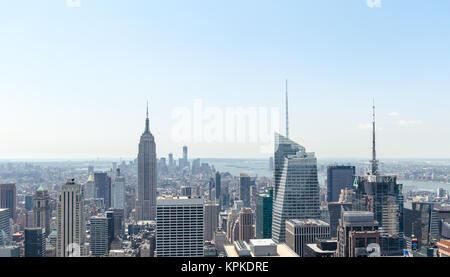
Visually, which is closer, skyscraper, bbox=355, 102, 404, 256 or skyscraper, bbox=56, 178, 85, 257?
skyscraper, bbox=56, 178, 85, 257

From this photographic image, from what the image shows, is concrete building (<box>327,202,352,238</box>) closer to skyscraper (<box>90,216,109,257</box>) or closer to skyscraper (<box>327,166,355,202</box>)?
skyscraper (<box>327,166,355,202</box>)

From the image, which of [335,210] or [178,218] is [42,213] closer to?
[178,218]

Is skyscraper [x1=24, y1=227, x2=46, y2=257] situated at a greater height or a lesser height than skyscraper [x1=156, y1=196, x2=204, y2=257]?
greater

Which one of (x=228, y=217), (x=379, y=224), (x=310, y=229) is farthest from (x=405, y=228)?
(x=228, y=217)

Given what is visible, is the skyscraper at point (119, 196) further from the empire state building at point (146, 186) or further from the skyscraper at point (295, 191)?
the skyscraper at point (295, 191)

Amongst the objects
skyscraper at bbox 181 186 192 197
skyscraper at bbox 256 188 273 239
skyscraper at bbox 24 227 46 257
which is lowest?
skyscraper at bbox 256 188 273 239

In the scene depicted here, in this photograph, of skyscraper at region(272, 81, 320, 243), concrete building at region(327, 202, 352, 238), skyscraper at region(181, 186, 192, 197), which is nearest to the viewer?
skyscraper at region(181, 186, 192, 197)

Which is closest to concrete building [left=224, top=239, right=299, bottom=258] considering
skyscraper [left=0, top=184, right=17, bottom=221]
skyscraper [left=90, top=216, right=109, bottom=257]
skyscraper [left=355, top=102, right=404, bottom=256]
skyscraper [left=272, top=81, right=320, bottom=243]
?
Answer: skyscraper [left=90, top=216, right=109, bottom=257]
